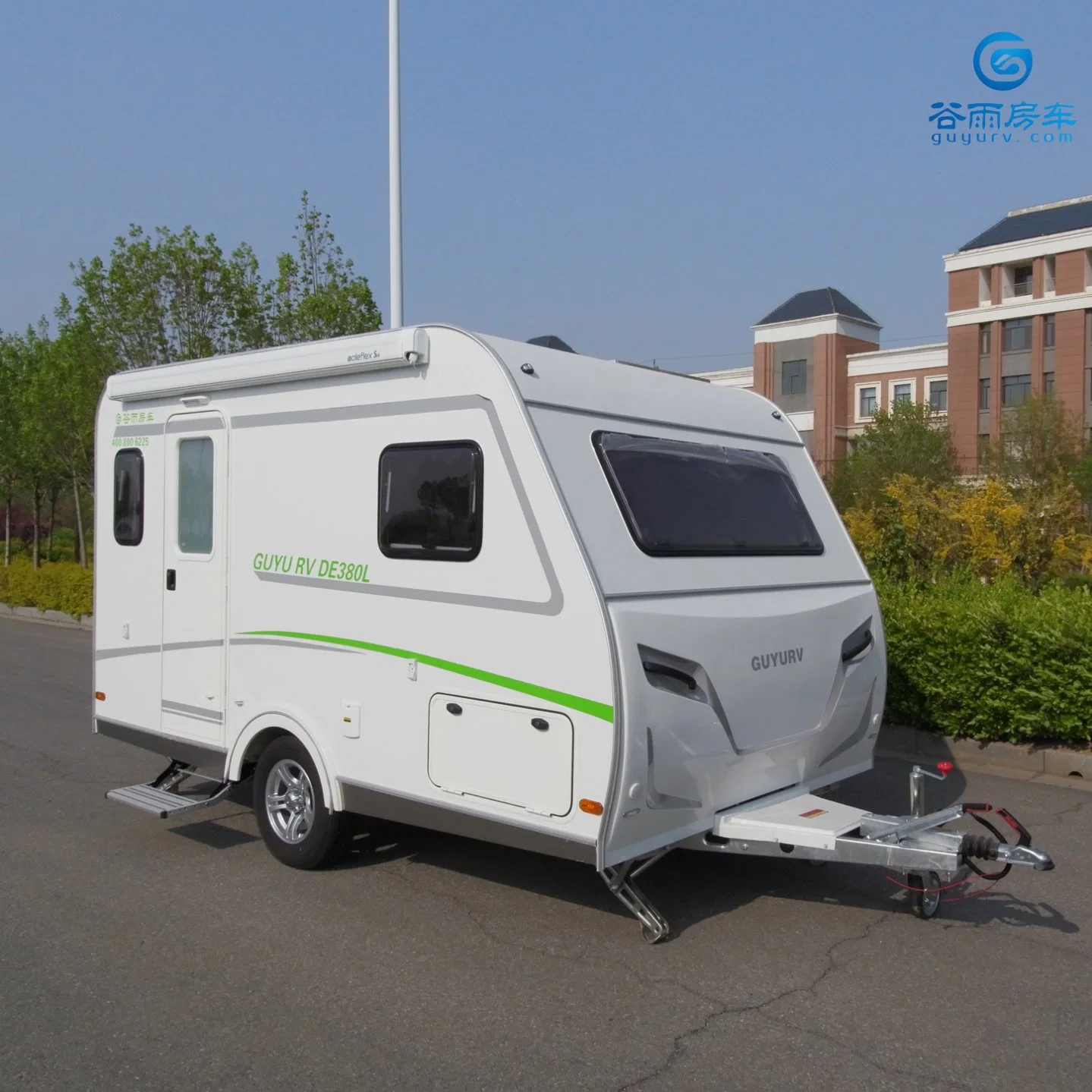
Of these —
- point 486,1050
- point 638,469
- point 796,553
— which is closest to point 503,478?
point 638,469

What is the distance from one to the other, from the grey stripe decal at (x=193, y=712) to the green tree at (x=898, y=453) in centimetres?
4084

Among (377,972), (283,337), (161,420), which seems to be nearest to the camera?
(377,972)

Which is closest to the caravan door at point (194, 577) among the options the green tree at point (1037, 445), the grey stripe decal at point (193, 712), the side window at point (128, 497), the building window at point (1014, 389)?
the grey stripe decal at point (193, 712)

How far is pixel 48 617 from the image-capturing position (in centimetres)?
2112

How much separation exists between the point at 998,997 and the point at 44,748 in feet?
24.8

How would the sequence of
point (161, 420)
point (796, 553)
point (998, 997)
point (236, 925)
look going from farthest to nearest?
point (161, 420), point (796, 553), point (236, 925), point (998, 997)

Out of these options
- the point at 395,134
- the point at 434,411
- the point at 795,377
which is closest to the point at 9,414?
the point at 395,134

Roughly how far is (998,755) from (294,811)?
5.05 m

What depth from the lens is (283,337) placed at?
18.6 metres

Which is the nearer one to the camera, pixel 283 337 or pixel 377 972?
pixel 377 972

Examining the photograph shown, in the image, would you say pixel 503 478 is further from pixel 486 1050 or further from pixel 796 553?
pixel 486 1050

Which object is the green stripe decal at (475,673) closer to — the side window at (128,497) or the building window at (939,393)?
the side window at (128,497)

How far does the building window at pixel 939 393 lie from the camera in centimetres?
6669

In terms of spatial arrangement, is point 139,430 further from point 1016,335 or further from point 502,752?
point 1016,335
